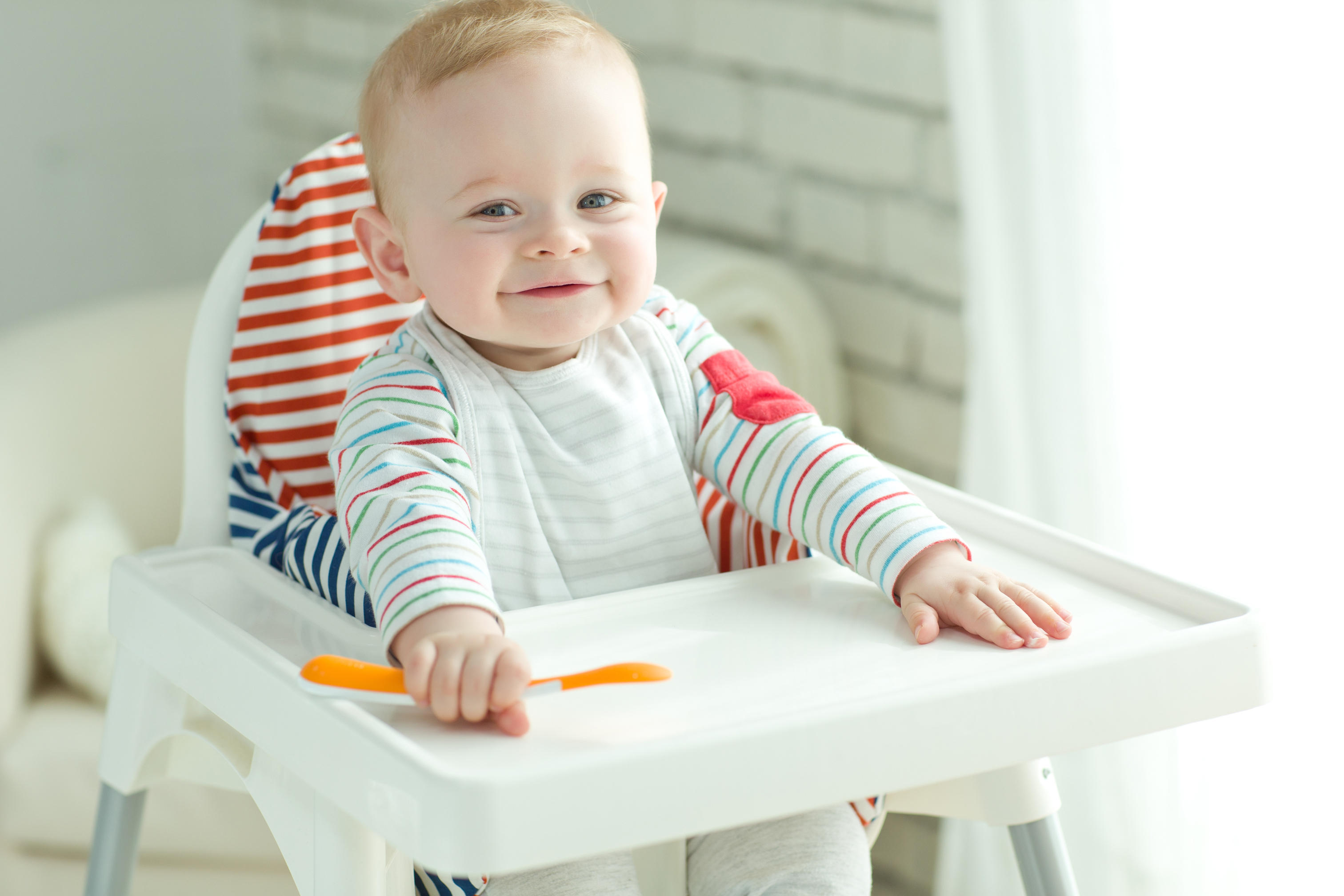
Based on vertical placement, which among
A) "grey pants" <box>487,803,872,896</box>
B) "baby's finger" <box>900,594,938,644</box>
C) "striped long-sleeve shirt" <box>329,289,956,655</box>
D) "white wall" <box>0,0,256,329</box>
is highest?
"white wall" <box>0,0,256,329</box>

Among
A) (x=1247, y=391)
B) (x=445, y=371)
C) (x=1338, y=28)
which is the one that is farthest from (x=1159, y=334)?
(x=445, y=371)

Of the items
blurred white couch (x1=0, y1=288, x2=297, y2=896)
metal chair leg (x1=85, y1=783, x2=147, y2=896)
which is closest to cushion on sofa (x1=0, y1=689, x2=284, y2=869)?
blurred white couch (x1=0, y1=288, x2=297, y2=896)

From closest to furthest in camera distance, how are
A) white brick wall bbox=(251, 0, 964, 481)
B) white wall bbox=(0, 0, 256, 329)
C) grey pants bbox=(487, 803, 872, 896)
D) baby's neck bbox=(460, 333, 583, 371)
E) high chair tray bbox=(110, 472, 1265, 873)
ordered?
high chair tray bbox=(110, 472, 1265, 873), grey pants bbox=(487, 803, 872, 896), baby's neck bbox=(460, 333, 583, 371), white brick wall bbox=(251, 0, 964, 481), white wall bbox=(0, 0, 256, 329)

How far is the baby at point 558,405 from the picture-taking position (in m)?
0.75

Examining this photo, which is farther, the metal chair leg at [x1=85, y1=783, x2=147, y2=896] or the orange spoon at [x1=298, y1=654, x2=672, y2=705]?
the metal chair leg at [x1=85, y1=783, x2=147, y2=896]

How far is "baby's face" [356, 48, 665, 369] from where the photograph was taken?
0.76 m

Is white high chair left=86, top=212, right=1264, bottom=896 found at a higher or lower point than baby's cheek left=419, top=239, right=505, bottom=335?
lower

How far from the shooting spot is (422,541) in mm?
688

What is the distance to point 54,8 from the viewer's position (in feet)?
7.16

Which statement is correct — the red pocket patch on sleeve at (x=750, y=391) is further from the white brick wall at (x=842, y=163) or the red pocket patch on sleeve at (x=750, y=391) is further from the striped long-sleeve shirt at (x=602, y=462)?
the white brick wall at (x=842, y=163)

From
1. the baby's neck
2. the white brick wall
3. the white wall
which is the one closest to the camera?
the baby's neck

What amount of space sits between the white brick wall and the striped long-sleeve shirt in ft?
2.09

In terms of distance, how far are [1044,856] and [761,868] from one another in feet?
0.59

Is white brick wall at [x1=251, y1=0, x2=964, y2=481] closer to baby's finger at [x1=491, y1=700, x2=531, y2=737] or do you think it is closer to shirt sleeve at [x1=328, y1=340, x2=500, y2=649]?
shirt sleeve at [x1=328, y1=340, x2=500, y2=649]
